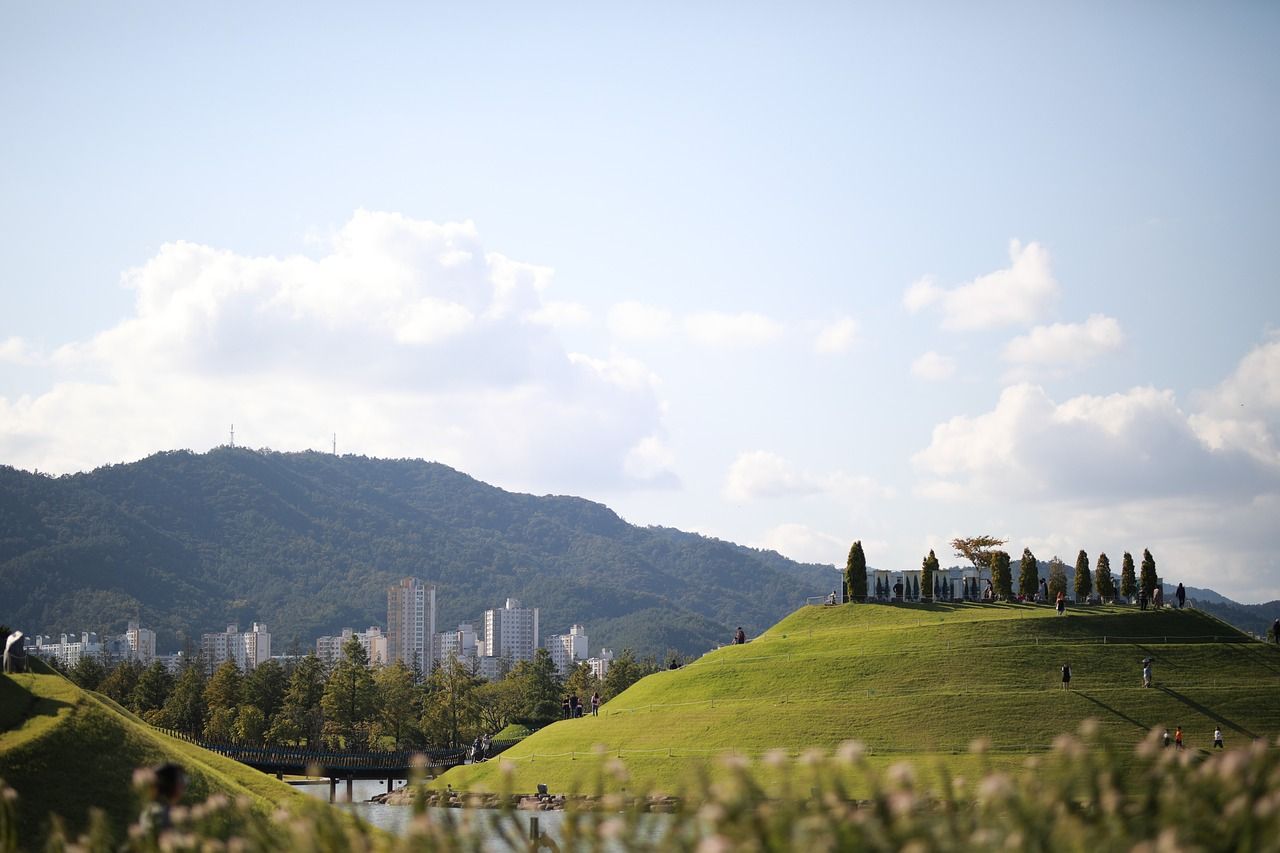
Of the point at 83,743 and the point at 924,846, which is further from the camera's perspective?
the point at 83,743

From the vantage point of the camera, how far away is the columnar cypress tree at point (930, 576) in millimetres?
81938

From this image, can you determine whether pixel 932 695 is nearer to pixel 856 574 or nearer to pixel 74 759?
pixel 856 574

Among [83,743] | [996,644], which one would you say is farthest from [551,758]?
[83,743]

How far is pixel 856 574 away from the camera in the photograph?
268ft

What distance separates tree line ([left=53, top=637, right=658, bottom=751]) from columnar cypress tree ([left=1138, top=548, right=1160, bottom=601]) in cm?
4985

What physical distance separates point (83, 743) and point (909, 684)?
4209 centimetres

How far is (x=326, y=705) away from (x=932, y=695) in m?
56.5

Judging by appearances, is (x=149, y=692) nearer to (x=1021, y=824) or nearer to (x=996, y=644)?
(x=996, y=644)

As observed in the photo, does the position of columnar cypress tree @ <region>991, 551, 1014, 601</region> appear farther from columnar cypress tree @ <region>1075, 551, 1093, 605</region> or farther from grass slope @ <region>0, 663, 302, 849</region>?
grass slope @ <region>0, 663, 302, 849</region>

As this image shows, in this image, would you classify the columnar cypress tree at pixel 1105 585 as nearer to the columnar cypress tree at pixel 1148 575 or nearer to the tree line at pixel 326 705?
the columnar cypress tree at pixel 1148 575

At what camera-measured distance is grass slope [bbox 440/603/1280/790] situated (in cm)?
5497

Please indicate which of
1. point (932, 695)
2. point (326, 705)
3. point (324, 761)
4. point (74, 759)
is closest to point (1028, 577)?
point (932, 695)

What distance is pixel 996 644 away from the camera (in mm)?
64938

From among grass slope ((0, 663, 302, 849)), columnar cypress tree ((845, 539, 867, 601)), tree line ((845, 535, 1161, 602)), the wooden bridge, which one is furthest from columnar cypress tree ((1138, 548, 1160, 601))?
grass slope ((0, 663, 302, 849))
